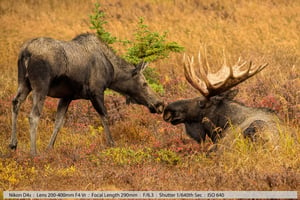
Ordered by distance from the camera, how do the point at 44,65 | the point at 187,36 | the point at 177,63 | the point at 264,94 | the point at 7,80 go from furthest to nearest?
the point at 187,36
the point at 177,63
the point at 7,80
the point at 264,94
the point at 44,65

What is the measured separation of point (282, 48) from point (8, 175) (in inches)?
501

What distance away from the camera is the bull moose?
9227mm

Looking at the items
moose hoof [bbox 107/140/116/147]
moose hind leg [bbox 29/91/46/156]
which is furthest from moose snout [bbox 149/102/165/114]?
moose hind leg [bbox 29/91/46/156]

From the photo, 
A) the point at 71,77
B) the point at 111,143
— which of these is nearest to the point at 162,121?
the point at 111,143

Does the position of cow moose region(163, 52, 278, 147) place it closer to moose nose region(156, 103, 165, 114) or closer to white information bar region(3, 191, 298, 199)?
moose nose region(156, 103, 165, 114)

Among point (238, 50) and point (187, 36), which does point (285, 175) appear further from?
point (187, 36)

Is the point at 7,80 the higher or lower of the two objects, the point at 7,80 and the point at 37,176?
the lower

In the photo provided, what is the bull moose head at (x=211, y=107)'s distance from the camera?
353 inches

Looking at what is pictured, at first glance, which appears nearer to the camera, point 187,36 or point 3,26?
point 187,36

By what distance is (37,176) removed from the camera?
807 cm

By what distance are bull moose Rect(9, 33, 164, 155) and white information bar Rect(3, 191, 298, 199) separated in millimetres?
2661

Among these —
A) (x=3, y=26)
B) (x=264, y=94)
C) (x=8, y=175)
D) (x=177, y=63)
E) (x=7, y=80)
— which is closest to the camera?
(x=8, y=175)

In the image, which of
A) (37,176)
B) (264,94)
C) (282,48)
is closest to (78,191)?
(37,176)

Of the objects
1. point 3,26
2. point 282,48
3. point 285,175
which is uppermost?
point 285,175
